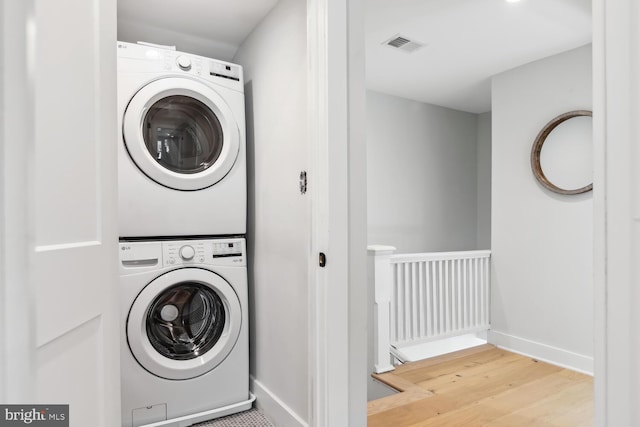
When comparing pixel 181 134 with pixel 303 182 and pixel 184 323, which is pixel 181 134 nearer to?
pixel 303 182

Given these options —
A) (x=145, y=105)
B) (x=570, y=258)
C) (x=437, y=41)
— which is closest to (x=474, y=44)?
(x=437, y=41)

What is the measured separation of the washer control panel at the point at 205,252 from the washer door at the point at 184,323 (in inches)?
2.3

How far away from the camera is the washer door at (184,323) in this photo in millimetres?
1812

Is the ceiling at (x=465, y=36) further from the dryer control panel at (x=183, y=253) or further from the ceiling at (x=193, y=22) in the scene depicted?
the dryer control panel at (x=183, y=253)

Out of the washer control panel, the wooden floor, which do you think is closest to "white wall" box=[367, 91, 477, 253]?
the wooden floor

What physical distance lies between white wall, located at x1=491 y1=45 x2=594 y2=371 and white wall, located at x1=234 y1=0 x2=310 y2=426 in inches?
88.4

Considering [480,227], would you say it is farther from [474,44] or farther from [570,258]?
[474,44]

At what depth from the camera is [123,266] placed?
180cm

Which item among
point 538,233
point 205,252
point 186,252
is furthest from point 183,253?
point 538,233

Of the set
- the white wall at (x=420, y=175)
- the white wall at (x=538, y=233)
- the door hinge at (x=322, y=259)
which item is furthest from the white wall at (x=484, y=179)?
the door hinge at (x=322, y=259)

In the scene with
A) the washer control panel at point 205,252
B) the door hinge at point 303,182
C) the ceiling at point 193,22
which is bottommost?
the washer control panel at point 205,252

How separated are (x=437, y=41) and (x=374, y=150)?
1.41m

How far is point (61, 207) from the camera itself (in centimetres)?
76

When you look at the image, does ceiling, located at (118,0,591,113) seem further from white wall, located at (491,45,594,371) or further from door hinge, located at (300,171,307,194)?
door hinge, located at (300,171,307,194)
